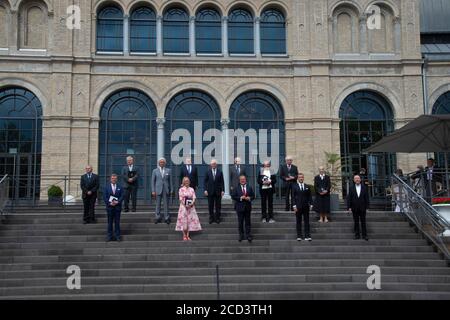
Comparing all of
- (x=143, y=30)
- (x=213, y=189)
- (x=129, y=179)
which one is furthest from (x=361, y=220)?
(x=143, y=30)

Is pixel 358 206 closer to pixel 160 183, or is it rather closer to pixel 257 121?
pixel 160 183

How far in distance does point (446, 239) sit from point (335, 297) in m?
4.04

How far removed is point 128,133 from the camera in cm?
2566

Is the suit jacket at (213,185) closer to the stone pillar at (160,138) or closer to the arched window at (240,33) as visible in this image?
the stone pillar at (160,138)

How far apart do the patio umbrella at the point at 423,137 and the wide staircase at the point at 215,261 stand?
2.14m

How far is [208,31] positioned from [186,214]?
14.1 m

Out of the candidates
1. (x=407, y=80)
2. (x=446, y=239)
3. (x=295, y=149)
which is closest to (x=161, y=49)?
(x=295, y=149)

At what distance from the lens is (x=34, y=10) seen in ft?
85.5

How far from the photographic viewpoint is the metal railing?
1379cm

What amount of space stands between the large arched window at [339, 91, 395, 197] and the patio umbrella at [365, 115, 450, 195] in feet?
29.0

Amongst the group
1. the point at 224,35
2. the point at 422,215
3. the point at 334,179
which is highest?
the point at 224,35

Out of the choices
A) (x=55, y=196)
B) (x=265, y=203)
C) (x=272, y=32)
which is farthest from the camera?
(x=272, y=32)

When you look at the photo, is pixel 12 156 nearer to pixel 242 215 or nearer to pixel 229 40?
pixel 229 40

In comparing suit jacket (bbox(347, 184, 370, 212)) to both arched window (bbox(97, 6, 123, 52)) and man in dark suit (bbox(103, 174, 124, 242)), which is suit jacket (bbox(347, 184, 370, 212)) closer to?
man in dark suit (bbox(103, 174, 124, 242))
